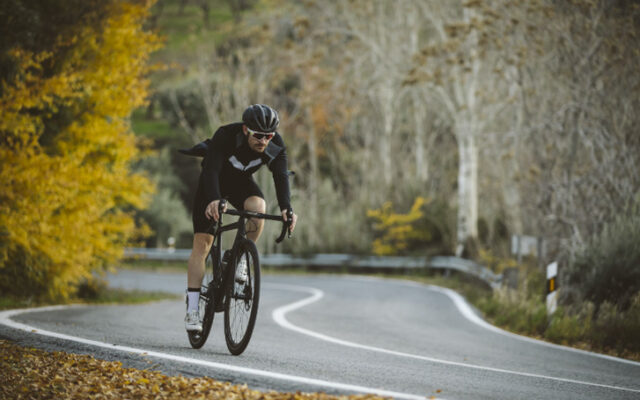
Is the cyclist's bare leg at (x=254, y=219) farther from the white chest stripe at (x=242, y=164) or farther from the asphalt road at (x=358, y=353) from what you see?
the asphalt road at (x=358, y=353)

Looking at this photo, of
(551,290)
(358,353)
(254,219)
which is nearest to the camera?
(254,219)

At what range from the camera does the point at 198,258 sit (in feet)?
21.8

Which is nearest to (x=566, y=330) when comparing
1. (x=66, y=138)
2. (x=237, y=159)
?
(x=237, y=159)

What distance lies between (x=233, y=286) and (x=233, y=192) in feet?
2.85

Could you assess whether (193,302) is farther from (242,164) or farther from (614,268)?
(614,268)

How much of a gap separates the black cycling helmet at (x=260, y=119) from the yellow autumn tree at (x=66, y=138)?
6905 mm

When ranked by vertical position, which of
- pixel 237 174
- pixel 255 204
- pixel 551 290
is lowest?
pixel 551 290

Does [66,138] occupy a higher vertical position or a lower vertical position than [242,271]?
higher

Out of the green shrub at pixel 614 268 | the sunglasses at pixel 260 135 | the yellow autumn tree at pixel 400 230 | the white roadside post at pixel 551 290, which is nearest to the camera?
the sunglasses at pixel 260 135

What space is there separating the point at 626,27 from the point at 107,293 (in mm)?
12162

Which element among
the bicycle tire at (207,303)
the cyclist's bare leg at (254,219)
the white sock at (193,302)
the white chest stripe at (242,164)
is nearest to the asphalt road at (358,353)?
the bicycle tire at (207,303)

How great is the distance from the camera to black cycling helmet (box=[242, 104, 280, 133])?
19.7ft

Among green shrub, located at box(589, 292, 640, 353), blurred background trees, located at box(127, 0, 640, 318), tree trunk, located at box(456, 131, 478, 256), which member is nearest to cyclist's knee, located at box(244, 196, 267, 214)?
green shrub, located at box(589, 292, 640, 353)

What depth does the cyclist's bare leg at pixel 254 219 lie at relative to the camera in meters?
6.45
